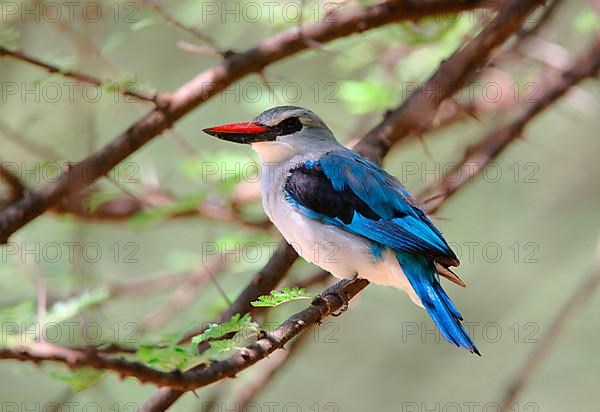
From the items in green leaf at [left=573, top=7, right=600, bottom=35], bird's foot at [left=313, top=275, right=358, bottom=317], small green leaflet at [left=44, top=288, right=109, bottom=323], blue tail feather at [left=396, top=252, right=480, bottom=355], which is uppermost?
green leaf at [left=573, top=7, right=600, bottom=35]

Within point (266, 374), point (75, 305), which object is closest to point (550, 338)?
point (266, 374)

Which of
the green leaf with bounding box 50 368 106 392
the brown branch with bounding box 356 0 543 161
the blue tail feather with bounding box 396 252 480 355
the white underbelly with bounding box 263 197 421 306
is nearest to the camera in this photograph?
the green leaf with bounding box 50 368 106 392

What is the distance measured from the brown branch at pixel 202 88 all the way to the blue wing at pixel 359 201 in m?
0.51

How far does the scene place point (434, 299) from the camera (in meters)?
3.18

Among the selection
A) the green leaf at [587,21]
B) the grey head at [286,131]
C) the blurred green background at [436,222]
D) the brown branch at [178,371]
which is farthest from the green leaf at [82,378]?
the green leaf at [587,21]

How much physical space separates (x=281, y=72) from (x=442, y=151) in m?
1.53

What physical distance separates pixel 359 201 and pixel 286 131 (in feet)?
1.61

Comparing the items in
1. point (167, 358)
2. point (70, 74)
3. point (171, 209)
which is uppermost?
point (70, 74)

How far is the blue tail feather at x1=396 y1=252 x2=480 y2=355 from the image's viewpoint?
9.67 ft

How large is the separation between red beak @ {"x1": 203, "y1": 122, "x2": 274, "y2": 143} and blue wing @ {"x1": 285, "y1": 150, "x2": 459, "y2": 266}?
0.19 meters

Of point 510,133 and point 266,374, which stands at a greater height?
point 510,133

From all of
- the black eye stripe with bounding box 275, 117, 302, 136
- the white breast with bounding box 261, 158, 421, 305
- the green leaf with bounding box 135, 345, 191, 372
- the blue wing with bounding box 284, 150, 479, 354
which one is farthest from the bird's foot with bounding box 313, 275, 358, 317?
the black eye stripe with bounding box 275, 117, 302, 136

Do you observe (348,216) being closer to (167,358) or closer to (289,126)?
(289,126)

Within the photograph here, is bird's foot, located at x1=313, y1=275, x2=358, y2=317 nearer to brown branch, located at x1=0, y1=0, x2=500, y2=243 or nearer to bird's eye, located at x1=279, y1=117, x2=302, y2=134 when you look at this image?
bird's eye, located at x1=279, y1=117, x2=302, y2=134
